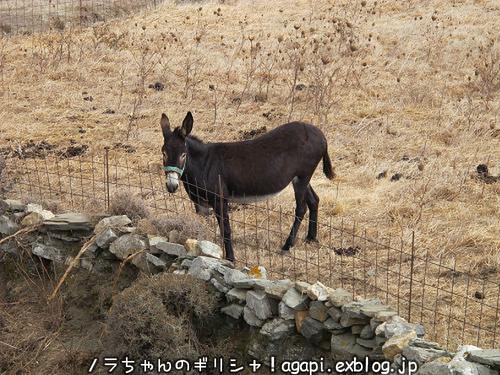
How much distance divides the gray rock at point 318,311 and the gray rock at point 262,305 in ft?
1.28

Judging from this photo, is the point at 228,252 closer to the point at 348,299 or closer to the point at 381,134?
the point at 348,299

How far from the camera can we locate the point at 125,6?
2105 cm

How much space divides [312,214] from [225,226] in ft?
4.31

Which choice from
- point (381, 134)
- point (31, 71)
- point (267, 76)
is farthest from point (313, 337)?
point (31, 71)

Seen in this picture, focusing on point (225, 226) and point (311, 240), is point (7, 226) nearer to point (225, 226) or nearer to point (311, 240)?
point (225, 226)

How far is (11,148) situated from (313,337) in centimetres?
704

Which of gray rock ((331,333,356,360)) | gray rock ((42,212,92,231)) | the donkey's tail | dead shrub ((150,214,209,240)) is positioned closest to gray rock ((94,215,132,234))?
gray rock ((42,212,92,231))

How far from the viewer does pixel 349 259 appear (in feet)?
26.9

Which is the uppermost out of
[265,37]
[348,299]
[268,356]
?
[265,37]

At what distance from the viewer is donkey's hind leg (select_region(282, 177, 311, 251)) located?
8.57 metres

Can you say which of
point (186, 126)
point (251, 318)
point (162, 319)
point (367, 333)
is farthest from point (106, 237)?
point (367, 333)

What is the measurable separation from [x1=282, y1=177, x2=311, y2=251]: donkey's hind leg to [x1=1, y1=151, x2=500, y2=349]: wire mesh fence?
10cm

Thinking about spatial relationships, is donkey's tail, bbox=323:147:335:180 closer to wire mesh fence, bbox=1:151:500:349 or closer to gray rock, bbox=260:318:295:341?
wire mesh fence, bbox=1:151:500:349

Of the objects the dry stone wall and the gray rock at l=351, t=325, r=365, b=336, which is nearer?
the dry stone wall
